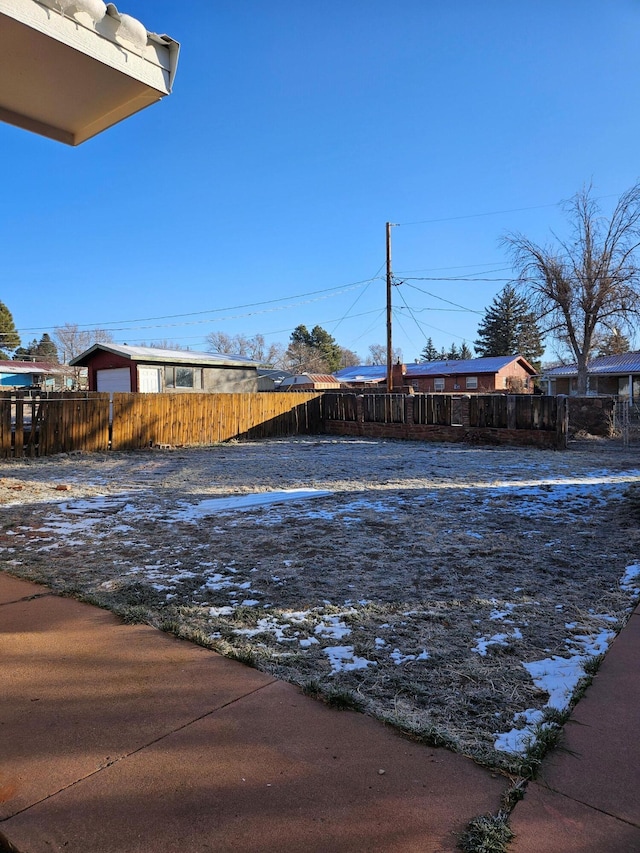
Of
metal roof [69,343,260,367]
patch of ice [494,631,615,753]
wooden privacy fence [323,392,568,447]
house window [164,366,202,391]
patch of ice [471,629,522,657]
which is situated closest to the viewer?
patch of ice [494,631,615,753]

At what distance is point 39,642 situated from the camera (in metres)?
2.83

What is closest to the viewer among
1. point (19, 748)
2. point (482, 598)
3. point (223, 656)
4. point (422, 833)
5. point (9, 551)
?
point (422, 833)

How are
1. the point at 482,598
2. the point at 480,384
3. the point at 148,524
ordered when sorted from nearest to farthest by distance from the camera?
1. the point at 482,598
2. the point at 148,524
3. the point at 480,384

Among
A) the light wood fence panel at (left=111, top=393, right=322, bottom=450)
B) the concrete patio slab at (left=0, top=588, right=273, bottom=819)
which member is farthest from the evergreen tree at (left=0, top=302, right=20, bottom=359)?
the concrete patio slab at (left=0, top=588, right=273, bottom=819)

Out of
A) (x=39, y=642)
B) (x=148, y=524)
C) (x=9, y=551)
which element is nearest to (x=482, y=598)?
(x=39, y=642)

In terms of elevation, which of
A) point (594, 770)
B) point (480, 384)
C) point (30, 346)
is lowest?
point (594, 770)

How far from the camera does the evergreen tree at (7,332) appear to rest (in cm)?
5025

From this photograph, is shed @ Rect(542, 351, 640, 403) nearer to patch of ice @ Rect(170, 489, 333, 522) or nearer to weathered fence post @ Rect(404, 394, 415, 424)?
Result: weathered fence post @ Rect(404, 394, 415, 424)

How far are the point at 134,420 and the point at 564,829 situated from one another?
12692 mm

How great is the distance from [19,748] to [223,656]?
3.10 ft

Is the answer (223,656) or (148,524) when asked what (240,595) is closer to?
(223,656)

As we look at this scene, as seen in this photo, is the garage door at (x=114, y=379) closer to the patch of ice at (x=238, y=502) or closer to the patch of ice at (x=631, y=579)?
the patch of ice at (x=238, y=502)

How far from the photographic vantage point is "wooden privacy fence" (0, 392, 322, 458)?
35.9 feet

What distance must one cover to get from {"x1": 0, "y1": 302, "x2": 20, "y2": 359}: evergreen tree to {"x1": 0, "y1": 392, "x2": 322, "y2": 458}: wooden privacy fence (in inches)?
1701
